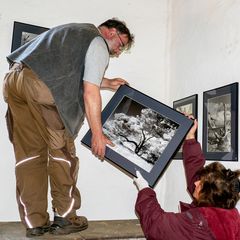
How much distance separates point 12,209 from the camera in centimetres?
188

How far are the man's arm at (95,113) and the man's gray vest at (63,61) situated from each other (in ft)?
0.22

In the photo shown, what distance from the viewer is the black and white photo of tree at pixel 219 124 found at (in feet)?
4.96

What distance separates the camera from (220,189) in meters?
1.10

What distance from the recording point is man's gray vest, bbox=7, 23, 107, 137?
1462 mm

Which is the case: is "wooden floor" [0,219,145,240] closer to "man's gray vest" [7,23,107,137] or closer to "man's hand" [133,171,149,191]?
"man's hand" [133,171,149,191]

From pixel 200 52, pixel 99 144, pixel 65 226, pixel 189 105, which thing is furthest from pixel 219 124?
pixel 65 226

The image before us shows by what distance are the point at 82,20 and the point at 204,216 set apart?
1482 millimetres

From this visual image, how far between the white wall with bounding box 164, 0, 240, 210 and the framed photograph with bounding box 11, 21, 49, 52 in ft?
2.88

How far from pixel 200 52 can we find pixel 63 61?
0.78 meters

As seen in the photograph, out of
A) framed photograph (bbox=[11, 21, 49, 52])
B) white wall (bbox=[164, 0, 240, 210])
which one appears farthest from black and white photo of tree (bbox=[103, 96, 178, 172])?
framed photograph (bbox=[11, 21, 49, 52])

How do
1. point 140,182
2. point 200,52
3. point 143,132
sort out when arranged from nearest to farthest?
1. point 140,182
2. point 143,132
3. point 200,52

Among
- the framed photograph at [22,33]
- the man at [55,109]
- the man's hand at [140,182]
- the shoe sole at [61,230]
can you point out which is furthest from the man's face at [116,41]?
the shoe sole at [61,230]

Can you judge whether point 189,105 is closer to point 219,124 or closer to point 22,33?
point 219,124

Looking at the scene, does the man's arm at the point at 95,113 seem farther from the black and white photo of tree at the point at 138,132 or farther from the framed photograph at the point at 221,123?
the framed photograph at the point at 221,123
